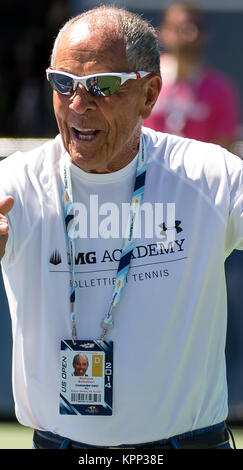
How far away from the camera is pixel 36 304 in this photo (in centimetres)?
297

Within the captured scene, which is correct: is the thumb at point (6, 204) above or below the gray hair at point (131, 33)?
below

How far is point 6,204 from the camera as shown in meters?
2.80

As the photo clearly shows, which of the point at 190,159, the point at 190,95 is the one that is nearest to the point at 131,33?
the point at 190,159

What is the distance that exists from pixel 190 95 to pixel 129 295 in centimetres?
288

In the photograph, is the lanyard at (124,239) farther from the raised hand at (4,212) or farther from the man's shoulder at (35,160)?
the raised hand at (4,212)

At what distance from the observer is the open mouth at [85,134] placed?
116 inches

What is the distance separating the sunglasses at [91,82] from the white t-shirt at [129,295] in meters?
0.25

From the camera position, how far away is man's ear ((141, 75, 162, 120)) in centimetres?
315

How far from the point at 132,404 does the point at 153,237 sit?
514mm

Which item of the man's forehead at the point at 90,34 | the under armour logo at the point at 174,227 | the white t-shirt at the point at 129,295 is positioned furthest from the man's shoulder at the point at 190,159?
the man's forehead at the point at 90,34

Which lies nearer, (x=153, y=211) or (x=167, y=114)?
(x=153, y=211)

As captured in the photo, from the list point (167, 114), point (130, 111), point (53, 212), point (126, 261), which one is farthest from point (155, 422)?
point (167, 114)

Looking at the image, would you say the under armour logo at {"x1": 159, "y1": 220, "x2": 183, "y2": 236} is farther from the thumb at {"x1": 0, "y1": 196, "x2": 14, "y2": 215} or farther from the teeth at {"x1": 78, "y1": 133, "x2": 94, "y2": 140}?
the thumb at {"x1": 0, "y1": 196, "x2": 14, "y2": 215}
